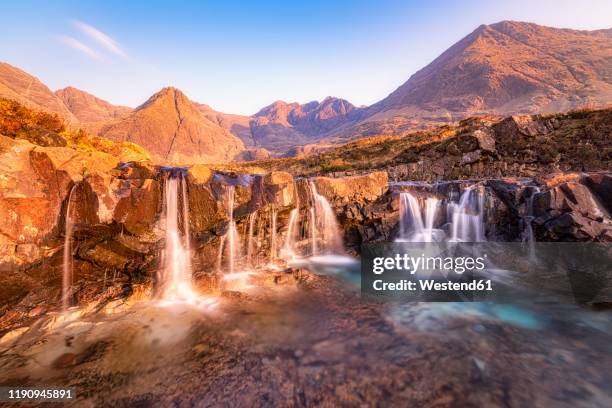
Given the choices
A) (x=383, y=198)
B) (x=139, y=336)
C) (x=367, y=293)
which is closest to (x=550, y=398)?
(x=367, y=293)

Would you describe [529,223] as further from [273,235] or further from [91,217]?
[91,217]

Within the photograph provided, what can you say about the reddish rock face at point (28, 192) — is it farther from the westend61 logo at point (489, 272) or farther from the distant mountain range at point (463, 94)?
the distant mountain range at point (463, 94)

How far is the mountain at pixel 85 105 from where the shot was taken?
112 m

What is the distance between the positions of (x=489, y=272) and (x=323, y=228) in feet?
19.7

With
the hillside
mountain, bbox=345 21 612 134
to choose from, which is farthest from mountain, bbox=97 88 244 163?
the hillside

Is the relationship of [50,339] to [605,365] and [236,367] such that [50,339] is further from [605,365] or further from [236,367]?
[605,365]

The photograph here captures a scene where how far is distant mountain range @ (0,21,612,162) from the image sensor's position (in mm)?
65562

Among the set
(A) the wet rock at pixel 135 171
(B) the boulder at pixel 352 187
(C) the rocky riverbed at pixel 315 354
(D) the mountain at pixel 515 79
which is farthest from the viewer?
(D) the mountain at pixel 515 79

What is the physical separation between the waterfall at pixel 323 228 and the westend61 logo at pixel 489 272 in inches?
62.5

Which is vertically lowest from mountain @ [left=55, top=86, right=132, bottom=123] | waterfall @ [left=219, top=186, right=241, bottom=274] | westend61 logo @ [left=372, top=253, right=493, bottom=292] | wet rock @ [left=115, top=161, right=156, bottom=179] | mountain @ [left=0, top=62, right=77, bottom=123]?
westend61 logo @ [left=372, top=253, right=493, bottom=292]

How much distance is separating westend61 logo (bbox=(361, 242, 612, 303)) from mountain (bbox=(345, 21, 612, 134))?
67.2 m

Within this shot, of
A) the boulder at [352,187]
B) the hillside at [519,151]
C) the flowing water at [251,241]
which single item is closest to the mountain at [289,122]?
the hillside at [519,151]

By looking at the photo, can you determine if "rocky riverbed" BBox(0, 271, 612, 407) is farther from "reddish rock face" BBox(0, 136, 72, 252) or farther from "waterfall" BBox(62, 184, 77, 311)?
"reddish rock face" BBox(0, 136, 72, 252)

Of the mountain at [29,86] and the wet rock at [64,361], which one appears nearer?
the wet rock at [64,361]
